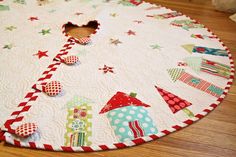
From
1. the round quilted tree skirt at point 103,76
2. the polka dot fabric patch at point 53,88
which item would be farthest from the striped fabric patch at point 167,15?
the polka dot fabric patch at point 53,88

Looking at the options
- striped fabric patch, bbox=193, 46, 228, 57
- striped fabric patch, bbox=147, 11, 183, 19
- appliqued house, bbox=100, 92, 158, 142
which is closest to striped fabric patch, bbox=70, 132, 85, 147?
appliqued house, bbox=100, 92, 158, 142

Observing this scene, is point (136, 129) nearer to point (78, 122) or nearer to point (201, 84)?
point (78, 122)

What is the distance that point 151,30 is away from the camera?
84.5 inches

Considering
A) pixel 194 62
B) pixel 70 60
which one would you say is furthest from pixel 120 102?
pixel 194 62

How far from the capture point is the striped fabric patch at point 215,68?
168cm

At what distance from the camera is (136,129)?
1.25 metres

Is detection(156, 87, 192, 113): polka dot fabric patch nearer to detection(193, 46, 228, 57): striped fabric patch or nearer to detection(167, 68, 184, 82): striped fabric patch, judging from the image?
detection(167, 68, 184, 82): striped fabric patch

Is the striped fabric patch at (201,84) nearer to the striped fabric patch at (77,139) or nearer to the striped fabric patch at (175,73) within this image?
the striped fabric patch at (175,73)

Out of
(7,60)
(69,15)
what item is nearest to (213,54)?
(69,15)

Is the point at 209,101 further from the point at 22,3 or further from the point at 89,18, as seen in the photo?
the point at 22,3

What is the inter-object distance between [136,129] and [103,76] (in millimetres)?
459

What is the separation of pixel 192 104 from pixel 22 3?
1.75 m

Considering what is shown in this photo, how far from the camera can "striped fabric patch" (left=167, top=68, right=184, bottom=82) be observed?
1.62 metres

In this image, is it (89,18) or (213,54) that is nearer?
(213,54)
